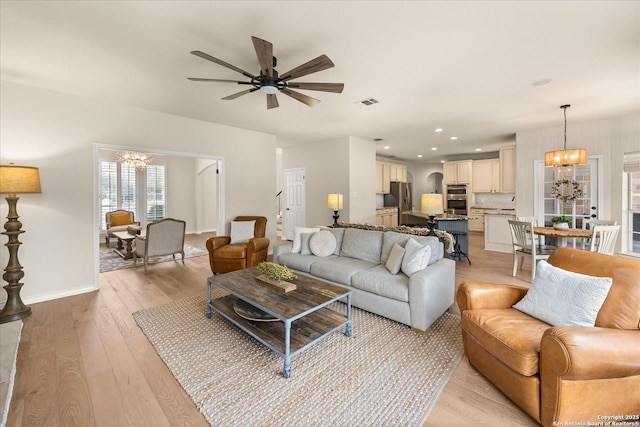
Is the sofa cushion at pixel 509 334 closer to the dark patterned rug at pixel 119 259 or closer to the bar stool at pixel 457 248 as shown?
the bar stool at pixel 457 248

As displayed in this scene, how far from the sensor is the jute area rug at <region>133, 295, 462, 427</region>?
165 cm

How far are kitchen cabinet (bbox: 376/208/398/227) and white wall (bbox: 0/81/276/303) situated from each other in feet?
18.7

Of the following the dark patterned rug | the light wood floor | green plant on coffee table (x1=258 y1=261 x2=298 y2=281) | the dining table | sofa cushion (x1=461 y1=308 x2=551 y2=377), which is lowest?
the light wood floor

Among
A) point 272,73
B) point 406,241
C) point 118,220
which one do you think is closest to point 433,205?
point 406,241

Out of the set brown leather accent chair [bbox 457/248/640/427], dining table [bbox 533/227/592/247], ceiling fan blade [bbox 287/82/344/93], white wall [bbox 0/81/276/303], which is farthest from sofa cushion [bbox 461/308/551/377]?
white wall [bbox 0/81/276/303]

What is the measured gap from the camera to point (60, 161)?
3.55 metres

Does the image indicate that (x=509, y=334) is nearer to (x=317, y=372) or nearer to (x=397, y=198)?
(x=317, y=372)

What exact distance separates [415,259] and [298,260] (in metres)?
1.60

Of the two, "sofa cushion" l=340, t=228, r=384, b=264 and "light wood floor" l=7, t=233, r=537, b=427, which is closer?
"light wood floor" l=7, t=233, r=537, b=427

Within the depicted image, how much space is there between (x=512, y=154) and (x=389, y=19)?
19.2ft

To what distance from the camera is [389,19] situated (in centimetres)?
214

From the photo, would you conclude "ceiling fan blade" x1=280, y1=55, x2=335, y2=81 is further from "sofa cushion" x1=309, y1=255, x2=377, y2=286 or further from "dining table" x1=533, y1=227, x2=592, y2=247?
"dining table" x1=533, y1=227, x2=592, y2=247

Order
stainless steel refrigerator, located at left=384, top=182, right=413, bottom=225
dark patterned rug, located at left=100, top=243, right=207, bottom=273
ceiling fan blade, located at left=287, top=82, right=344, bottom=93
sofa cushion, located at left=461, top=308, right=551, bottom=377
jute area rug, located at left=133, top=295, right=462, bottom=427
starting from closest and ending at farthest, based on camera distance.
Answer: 1. sofa cushion, located at left=461, top=308, right=551, bottom=377
2. jute area rug, located at left=133, top=295, right=462, bottom=427
3. ceiling fan blade, located at left=287, top=82, right=344, bottom=93
4. dark patterned rug, located at left=100, top=243, right=207, bottom=273
5. stainless steel refrigerator, located at left=384, top=182, right=413, bottom=225

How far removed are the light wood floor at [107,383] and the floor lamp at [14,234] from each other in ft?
0.59
